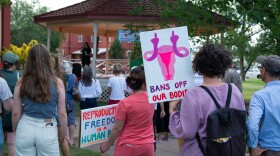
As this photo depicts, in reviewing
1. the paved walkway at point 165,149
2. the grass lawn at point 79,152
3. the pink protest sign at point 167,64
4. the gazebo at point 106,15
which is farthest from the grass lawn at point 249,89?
the pink protest sign at point 167,64

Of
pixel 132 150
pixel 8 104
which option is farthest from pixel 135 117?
pixel 8 104

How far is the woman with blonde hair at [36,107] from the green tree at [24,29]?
52.1 meters

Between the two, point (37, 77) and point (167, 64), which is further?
point (37, 77)

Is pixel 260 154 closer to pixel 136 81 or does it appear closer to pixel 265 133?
pixel 265 133

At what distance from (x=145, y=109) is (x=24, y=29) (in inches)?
2180

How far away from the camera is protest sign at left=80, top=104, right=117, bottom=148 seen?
4863 mm

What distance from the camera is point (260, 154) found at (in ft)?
13.1

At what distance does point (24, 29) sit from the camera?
5766cm

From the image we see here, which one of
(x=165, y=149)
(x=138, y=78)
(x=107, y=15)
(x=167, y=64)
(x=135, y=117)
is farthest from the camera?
(x=107, y=15)

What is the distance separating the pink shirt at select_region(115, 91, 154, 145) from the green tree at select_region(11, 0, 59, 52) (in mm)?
52328

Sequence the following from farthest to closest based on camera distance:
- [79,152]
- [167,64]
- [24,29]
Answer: [24,29]
[79,152]
[167,64]

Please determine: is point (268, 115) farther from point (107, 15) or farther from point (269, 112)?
point (107, 15)

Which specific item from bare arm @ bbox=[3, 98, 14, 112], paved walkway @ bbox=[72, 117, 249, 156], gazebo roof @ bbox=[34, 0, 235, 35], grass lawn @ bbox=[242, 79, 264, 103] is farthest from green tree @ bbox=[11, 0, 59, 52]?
bare arm @ bbox=[3, 98, 14, 112]

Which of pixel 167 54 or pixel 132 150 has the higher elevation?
pixel 167 54
